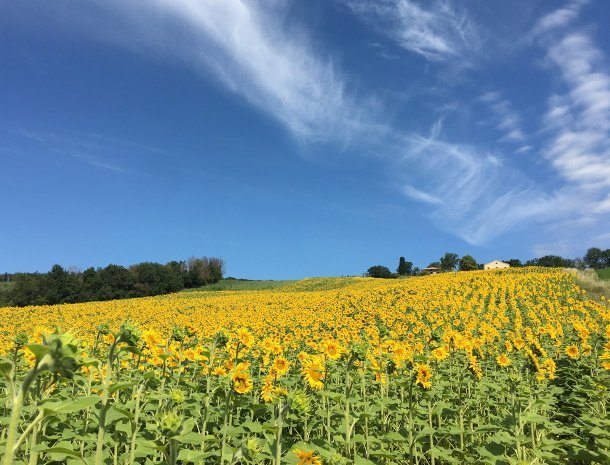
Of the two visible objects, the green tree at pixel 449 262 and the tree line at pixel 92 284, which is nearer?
the tree line at pixel 92 284

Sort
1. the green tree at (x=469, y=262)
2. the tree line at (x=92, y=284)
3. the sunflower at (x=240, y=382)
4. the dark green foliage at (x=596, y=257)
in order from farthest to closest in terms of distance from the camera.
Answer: the dark green foliage at (x=596, y=257) < the green tree at (x=469, y=262) < the tree line at (x=92, y=284) < the sunflower at (x=240, y=382)

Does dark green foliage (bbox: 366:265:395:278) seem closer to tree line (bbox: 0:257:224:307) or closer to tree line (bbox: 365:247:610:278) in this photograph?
tree line (bbox: 365:247:610:278)

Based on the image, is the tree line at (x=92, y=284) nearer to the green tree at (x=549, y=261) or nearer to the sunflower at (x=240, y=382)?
the sunflower at (x=240, y=382)

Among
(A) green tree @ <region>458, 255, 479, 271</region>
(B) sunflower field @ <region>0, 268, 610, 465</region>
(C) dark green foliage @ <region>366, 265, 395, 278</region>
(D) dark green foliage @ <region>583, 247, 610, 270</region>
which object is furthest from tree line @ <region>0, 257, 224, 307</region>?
(D) dark green foliage @ <region>583, 247, 610, 270</region>

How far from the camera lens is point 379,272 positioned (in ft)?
337

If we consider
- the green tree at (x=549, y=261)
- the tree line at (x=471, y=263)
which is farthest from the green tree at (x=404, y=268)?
the green tree at (x=549, y=261)

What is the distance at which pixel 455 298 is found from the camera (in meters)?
24.5

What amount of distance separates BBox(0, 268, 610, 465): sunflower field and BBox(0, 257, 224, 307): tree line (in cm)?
6139

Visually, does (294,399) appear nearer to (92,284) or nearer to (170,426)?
(170,426)

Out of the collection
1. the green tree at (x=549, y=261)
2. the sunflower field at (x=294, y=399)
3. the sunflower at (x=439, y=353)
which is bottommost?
the sunflower field at (x=294, y=399)

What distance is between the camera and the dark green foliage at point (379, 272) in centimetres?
10181

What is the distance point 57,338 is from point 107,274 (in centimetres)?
7835

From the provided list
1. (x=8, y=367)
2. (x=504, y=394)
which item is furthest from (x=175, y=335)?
(x=504, y=394)

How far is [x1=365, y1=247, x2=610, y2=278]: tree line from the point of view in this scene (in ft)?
309
